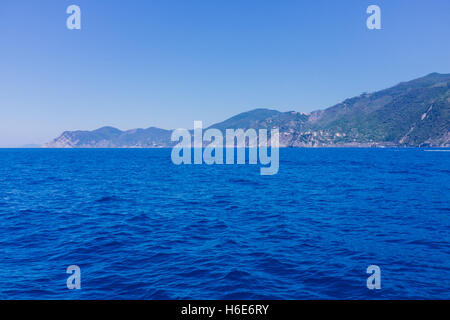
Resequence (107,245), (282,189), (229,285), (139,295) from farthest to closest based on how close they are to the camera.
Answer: (282,189)
(107,245)
(229,285)
(139,295)

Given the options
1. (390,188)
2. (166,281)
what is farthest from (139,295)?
(390,188)

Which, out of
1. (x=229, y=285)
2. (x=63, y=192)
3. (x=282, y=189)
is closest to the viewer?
(x=229, y=285)

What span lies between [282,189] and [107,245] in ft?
114

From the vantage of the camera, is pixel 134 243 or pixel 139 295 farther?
pixel 134 243

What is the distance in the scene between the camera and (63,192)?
44719 mm

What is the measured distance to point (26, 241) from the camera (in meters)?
21.3

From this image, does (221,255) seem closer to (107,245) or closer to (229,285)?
(229,285)

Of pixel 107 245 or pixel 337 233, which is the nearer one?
pixel 107 245

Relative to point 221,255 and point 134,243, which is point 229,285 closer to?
point 221,255
